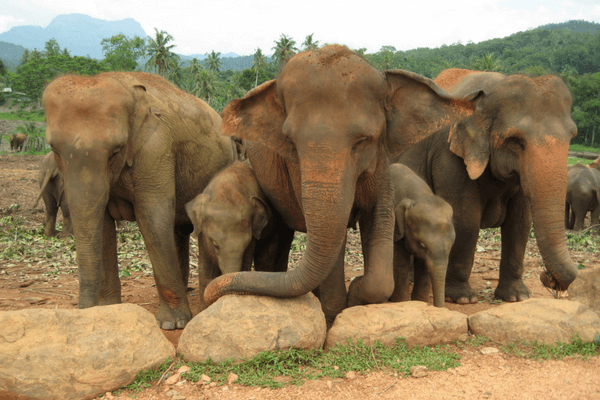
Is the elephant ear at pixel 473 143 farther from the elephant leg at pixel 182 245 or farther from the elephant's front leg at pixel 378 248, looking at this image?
the elephant leg at pixel 182 245

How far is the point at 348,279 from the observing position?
721cm

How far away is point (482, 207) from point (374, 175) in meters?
1.86

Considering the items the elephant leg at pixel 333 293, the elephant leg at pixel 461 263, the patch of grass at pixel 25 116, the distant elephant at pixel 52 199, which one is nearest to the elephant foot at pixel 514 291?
the elephant leg at pixel 461 263

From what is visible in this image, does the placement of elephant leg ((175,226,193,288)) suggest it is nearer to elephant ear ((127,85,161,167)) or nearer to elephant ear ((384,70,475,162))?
elephant ear ((127,85,161,167))

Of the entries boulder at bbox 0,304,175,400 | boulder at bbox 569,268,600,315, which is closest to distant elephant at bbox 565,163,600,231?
boulder at bbox 569,268,600,315

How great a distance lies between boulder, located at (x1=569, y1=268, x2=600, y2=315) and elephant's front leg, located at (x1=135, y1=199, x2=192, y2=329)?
346cm

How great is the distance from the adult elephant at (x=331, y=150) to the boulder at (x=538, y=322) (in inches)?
31.9

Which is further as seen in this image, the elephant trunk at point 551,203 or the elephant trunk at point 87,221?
the elephant trunk at point 551,203

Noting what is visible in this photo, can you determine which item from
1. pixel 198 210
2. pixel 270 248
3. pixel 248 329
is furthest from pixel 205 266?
pixel 248 329

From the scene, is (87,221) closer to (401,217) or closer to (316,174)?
(316,174)

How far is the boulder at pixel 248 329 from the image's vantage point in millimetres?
3758

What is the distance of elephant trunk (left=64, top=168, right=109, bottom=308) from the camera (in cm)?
414

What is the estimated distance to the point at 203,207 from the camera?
4598 millimetres

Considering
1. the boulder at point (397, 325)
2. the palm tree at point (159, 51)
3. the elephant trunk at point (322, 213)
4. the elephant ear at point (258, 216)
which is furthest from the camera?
the palm tree at point (159, 51)
